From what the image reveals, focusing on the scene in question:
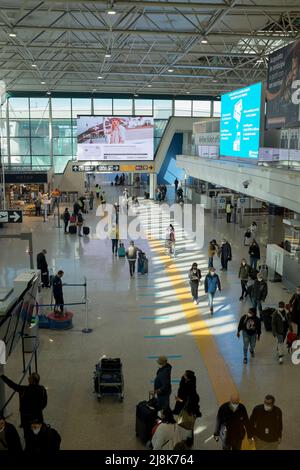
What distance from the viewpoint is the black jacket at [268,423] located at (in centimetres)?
684

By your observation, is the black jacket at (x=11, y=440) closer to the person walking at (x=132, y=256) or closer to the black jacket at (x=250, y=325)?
the black jacket at (x=250, y=325)

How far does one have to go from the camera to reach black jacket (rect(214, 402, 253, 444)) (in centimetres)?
677

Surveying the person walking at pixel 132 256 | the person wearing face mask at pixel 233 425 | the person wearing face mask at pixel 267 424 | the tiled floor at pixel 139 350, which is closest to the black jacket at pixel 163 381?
the tiled floor at pixel 139 350

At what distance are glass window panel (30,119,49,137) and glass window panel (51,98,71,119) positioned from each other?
3.55 feet

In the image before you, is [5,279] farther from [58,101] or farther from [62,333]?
[58,101]

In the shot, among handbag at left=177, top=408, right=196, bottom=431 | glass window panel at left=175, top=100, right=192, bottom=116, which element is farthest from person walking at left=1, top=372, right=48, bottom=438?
glass window panel at left=175, top=100, right=192, bottom=116

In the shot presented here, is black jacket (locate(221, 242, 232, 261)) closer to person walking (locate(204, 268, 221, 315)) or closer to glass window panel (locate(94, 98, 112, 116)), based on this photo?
person walking (locate(204, 268, 221, 315))

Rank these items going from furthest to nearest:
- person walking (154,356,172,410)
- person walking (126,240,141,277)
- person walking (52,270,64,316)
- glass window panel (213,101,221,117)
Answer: glass window panel (213,101,221,117)
person walking (126,240,141,277)
person walking (52,270,64,316)
person walking (154,356,172,410)

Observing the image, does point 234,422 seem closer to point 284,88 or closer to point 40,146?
point 284,88

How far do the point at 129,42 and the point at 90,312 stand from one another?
18.8 meters

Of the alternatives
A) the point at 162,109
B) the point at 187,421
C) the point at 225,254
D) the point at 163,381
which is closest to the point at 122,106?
the point at 162,109

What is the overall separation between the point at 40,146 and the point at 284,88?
34.1 meters

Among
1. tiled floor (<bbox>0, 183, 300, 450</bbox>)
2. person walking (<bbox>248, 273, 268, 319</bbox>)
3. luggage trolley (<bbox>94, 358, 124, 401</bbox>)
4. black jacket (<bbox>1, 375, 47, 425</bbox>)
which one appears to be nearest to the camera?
black jacket (<bbox>1, 375, 47, 425</bbox>)

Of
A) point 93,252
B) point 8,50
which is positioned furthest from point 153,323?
point 8,50
